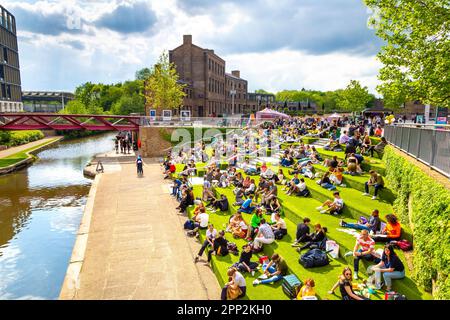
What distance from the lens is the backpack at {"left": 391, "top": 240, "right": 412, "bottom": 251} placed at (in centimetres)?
873

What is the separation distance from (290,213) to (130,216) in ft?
25.6

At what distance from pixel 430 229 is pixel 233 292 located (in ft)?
16.1

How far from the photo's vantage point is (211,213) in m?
14.4

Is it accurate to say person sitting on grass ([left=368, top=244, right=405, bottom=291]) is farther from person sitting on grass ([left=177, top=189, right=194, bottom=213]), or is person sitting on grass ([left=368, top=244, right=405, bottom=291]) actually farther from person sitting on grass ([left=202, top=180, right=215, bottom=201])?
person sitting on grass ([left=177, top=189, right=194, bottom=213])

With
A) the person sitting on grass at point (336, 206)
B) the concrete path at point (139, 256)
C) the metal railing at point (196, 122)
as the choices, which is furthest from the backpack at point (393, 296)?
the metal railing at point (196, 122)

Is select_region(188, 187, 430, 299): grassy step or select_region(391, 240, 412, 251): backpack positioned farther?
select_region(391, 240, 412, 251): backpack

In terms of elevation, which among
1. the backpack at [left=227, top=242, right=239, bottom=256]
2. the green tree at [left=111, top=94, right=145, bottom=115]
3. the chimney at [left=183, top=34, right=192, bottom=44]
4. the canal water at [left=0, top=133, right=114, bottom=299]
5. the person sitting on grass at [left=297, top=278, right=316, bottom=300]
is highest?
the chimney at [left=183, top=34, right=192, bottom=44]

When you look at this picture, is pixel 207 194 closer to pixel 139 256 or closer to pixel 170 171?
pixel 139 256

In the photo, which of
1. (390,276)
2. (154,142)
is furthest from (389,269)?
(154,142)

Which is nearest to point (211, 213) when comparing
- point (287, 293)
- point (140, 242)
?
point (140, 242)

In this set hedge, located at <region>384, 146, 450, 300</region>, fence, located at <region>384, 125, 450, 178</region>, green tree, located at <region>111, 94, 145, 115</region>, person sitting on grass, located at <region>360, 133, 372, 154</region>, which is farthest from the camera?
green tree, located at <region>111, 94, 145, 115</region>

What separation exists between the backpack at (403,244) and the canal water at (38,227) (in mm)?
10273

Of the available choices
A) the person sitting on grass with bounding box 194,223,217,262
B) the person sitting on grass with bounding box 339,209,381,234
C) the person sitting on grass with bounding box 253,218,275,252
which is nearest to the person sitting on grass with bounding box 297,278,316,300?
the person sitting on grass with bounding box 253,218,275,252

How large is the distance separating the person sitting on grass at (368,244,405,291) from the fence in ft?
8.66
